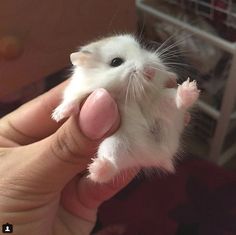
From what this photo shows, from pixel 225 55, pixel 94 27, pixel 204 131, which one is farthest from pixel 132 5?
pixel 204 131

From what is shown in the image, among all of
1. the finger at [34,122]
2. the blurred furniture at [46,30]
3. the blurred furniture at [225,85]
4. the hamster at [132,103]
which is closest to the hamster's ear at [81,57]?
the hamster at [132,103]

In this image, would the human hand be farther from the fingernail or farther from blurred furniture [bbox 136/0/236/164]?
blurred furniture [bbox 136/0/236/164]

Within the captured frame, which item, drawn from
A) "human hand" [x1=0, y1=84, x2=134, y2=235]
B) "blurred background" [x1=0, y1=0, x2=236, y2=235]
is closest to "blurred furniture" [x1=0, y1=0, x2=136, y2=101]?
"blurred background" [x1=0, y1=0, x2=236, y2=235]

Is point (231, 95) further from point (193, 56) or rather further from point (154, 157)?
point (154, 157)

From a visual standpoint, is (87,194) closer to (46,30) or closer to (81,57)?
(81,57)

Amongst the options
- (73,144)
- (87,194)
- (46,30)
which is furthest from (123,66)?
(46,30)

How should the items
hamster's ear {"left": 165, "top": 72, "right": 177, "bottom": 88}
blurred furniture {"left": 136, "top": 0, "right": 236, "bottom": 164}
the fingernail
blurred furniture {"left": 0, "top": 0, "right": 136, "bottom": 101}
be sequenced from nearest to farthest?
the fingernail → hamster's ear {"left": 165, "top": 72, "right": 177, "bottom": 88} → blurred furniture {"left": 0, "top": 0, "right": 136, "bottom": 101} → blurred furniture {"left": 136, "top": 0, "right": 236, "bottom": 164}
